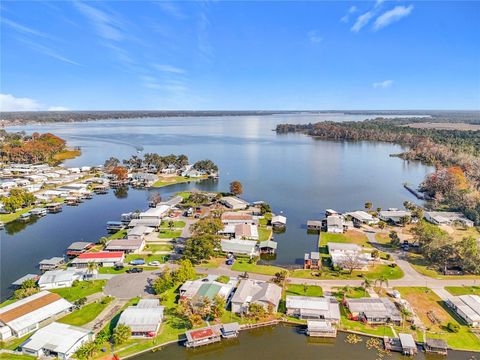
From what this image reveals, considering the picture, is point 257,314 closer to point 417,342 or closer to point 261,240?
point 417,342

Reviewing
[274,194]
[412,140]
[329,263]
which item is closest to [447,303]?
[329,263]

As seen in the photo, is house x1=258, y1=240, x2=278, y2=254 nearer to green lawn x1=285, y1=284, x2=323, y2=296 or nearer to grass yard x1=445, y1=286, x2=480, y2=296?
green lawn x1=285, y1=284, x2=323, y2=296

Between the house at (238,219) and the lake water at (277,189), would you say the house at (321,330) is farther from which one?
the house at (238,219)

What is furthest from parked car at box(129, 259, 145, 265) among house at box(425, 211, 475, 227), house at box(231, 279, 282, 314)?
house at box(425, 211, 475, 227)

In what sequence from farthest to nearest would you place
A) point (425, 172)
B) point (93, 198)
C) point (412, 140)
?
1. point (412, 140)
2. point (425, 172)
3. point (93, 198)

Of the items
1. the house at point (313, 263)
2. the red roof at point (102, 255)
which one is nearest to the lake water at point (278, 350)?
the house at point (313, 263)

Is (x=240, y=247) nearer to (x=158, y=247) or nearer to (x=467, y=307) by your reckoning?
(x=158, y=247)

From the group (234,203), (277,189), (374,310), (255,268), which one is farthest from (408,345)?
(277,189)
